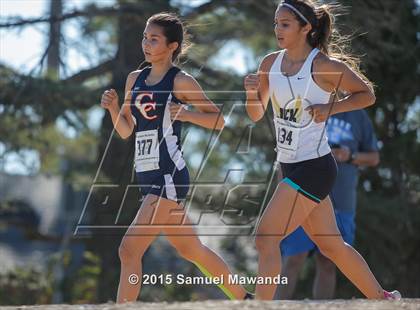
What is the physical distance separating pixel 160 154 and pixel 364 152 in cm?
269

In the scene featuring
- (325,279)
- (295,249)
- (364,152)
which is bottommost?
(325,279)

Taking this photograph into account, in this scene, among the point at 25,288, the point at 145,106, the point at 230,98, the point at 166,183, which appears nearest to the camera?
the point at 166,183

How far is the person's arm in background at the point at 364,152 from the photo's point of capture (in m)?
7.52

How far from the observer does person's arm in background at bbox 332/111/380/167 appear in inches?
296

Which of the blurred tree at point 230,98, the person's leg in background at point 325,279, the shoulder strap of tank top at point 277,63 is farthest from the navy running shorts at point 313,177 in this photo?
the blurred tree at point 230,98

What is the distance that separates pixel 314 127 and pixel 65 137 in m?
8.20

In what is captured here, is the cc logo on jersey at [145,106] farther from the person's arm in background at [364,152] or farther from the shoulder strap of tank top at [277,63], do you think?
the person's arm in background at [364,152]

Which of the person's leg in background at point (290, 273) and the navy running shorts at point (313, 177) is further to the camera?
the person's leg in background at point (290, 273)

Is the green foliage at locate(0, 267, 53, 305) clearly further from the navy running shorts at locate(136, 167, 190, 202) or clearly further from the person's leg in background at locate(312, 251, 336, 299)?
the navy running shorts at locate(136, 167, 190, 202)

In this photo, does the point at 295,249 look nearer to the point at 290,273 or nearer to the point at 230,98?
the point at 290,273

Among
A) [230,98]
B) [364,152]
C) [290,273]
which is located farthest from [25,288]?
[364,152]

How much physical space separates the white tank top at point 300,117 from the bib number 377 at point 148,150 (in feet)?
2.46

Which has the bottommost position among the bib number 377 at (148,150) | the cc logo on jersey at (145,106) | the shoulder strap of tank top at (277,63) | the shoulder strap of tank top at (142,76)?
the bib number 377 at (148,150)

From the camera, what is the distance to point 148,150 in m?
5.61
